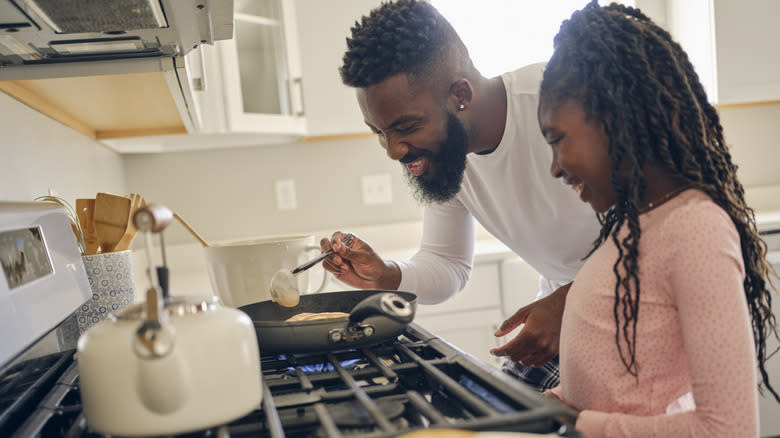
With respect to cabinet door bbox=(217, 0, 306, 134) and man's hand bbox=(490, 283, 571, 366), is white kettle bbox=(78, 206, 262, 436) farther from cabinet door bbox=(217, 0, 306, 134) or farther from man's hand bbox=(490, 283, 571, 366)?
cabinet door bbox=(217, 0, 306, 134)

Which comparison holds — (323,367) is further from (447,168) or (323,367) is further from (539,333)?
(447,168)

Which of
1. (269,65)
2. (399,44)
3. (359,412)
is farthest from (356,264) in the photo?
(269,65)

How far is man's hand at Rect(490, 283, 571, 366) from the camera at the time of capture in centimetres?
100

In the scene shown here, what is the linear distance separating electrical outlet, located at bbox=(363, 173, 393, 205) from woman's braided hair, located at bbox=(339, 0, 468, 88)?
145cm

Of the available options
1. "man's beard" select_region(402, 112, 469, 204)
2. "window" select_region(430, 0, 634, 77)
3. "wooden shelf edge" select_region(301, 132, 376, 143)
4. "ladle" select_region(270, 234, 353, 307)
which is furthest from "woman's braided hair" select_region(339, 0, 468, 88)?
"window" select_region(430, 0, 634, 77)

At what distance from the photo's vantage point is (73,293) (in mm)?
763

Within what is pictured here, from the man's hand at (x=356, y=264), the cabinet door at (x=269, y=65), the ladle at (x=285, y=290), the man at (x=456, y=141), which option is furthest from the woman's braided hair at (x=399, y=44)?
the cabinet door at (x=269, y=65)

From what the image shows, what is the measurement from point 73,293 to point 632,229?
68 centimetres

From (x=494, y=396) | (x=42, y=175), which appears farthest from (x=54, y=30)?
(x=494, y=396)

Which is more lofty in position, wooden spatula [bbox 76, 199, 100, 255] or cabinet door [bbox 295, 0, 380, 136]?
cabinet door [bbox 295, 0, 380, 136]

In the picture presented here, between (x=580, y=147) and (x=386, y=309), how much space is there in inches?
11.4

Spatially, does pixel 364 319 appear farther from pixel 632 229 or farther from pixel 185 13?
pixel 185 13

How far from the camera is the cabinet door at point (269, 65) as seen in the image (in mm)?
2178

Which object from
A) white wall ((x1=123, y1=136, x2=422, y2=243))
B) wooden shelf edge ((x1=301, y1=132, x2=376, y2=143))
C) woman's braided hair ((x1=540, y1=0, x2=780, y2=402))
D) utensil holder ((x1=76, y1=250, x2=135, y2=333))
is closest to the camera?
woman's braided hair ((x1=540, y1=0, x2=780, y2=402))
